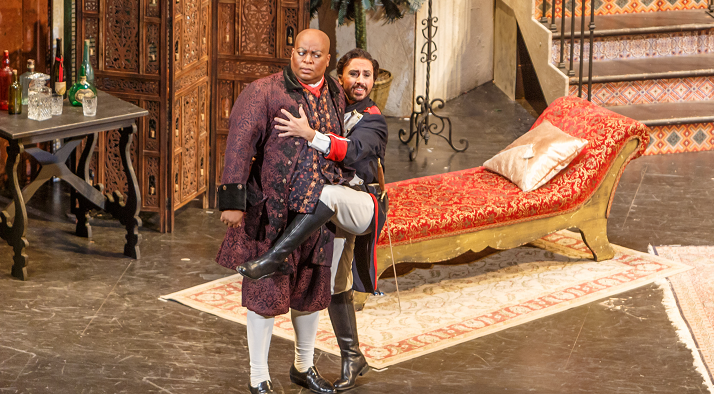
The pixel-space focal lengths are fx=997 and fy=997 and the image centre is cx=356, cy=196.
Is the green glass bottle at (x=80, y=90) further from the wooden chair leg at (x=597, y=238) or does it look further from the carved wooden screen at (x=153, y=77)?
the wooden chair leg at (x=597, y=238)

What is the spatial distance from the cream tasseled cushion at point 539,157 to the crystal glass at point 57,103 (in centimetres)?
232

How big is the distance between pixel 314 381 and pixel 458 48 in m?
5.55

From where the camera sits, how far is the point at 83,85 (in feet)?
16.9

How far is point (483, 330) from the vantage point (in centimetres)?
448

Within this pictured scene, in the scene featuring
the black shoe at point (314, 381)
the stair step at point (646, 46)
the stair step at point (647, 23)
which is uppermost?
the stair step at point (647, 23)

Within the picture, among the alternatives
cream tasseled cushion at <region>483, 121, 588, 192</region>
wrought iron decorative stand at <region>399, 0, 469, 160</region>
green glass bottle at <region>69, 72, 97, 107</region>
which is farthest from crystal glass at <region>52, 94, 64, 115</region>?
wrought iron decorative stand at <region>399, 0, 469, 160</region>

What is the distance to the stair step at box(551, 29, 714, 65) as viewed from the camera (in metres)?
7.89

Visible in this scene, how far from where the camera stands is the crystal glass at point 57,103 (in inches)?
Result: 196

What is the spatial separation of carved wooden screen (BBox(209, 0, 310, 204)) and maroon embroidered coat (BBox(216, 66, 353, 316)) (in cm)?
231

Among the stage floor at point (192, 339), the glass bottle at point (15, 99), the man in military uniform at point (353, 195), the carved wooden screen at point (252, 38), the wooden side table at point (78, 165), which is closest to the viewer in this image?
the man in military uniform at point (353, 195)

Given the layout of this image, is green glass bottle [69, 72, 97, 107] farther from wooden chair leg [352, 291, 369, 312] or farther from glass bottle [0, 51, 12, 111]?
wooden chair leg [352, 291, 369, 312]

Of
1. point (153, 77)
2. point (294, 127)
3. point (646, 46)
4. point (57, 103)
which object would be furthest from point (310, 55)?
point (646, 46)

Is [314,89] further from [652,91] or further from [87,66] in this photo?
[652,91]

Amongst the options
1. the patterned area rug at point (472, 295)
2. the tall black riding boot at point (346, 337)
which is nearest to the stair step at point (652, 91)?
the patterned area rug at point (472, 295)
